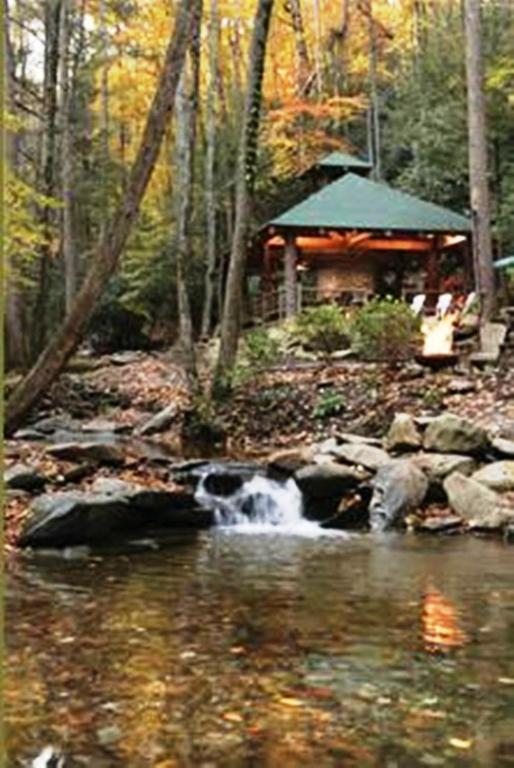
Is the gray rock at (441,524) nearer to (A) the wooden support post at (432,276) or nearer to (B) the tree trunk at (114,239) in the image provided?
(B) the tree trunk at (114,239)

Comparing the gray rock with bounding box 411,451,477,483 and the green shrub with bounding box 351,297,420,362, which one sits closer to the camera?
the gray rock with bounding box 411,451,477,483

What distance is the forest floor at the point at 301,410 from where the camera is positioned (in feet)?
39.6

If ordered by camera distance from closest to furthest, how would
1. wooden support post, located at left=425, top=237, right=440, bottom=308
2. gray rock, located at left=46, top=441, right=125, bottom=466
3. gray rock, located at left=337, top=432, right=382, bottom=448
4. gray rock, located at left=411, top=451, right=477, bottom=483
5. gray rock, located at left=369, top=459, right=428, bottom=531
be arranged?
gray rock, located at left=369, top=459, right=428, bottom=531
gray rock, located at left=411, top=451, right=477, bottom=483
gray rock, located at left=46, top=441, right=125, bottom=466
gray rock, located at left=337, top=432, right=382, bottom=448
wooden support post, located at left=425, top=237, right=440, bottom=308

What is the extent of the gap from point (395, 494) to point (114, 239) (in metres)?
4.08

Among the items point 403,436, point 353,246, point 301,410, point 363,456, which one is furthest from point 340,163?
point 363,456

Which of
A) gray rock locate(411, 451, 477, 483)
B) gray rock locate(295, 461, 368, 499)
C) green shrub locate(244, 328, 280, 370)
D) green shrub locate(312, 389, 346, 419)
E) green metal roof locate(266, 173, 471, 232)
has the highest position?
green metal roof locate(266, 173, 471, 232)

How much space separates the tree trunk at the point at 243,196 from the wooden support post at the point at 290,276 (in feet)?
31.5

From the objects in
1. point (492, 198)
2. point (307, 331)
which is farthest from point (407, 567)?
point (492, 198)

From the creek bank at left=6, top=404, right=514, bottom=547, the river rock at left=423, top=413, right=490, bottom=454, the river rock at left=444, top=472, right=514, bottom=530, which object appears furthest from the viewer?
the river rock at left=423, top=413, right=490, bottom=454

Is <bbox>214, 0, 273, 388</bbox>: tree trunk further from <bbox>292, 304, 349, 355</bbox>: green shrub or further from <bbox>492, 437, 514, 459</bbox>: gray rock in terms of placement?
<bbox>492, 437, 514, 459</bbox>: gray rock

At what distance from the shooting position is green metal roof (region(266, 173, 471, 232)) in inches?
1000

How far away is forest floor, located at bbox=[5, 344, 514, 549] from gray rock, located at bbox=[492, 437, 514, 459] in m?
0.72

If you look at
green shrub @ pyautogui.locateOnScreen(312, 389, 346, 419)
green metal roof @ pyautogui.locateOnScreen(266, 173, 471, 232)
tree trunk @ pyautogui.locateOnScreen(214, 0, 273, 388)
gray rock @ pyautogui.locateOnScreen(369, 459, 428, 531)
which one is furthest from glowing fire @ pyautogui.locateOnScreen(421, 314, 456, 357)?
green metal roof @ pyautogui.locateOnScreen(266, 173, 471, 232)

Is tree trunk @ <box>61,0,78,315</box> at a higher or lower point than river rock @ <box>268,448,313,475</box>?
higher
